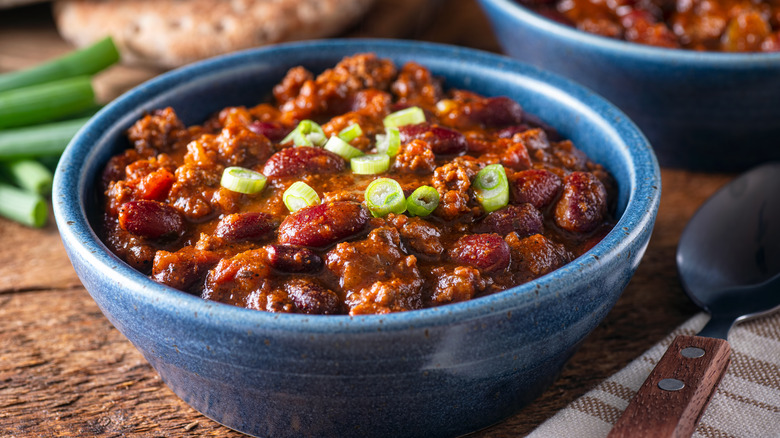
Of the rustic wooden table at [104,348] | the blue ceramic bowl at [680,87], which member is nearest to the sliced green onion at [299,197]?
the rustic wooden table at [104,348]

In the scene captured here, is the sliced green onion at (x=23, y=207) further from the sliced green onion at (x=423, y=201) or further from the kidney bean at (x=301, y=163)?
the sliced green onion at (x=423, y=201)

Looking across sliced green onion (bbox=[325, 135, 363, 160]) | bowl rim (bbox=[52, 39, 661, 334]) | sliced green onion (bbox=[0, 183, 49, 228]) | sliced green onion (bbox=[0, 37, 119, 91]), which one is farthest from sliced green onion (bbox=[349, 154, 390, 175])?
sliced green onion (bbox=[0, 37, 119, 91])

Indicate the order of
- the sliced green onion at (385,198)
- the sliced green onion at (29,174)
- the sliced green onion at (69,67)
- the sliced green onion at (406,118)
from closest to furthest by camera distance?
the sliced green onion at (385,198), the sliced green onion at (406,118), the sliced green onion at (29,174), the sliced green onion at (69,67)

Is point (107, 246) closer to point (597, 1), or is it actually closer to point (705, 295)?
point (705, 295)

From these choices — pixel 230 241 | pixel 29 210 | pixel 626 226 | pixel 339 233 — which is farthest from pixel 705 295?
pixel 29 210

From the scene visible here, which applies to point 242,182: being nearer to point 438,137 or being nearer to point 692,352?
point 438,137

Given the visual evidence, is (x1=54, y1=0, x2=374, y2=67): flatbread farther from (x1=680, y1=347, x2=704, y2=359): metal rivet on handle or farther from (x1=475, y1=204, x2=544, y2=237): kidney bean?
(x1=680, y1=347, x2=704, y2=359): metal rivet on handle

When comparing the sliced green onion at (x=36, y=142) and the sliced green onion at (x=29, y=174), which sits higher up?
the sliced green onion at (x=36, y=142)
